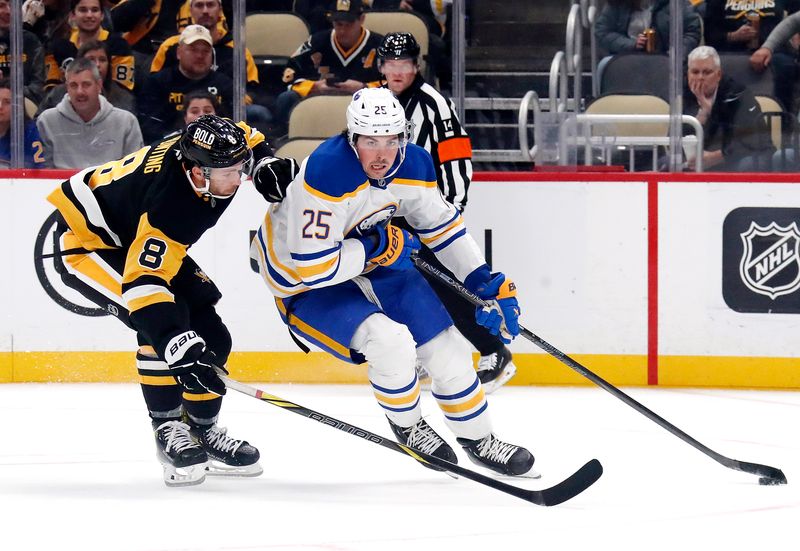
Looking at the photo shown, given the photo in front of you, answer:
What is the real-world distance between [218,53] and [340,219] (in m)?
2.35

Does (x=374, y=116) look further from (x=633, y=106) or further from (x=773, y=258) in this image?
(x=773, y=258)

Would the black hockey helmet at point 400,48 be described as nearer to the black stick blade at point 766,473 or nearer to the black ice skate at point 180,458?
the black ice skate at point 180,458

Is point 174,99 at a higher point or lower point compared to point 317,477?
higher

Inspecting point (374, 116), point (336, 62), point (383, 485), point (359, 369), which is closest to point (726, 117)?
point (336, 62)

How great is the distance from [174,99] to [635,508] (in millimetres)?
3131

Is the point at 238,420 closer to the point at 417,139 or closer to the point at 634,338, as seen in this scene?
the point at 417,139

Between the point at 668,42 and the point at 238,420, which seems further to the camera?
the point at 668,42

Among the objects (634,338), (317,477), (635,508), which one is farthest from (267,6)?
(635,508)

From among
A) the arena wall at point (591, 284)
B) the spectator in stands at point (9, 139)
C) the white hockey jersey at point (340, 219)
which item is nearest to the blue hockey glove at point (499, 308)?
the white hockey jersey at point (340, 219)

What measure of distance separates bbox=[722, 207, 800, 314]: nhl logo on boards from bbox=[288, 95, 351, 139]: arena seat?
5.60 ft

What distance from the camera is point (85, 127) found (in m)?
5.80

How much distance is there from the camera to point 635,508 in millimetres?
3480

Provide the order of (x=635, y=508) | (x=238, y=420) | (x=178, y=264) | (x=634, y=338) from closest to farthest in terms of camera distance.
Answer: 1. (x=635, y=508)
2. (x=178, y=264)
3. (x=238, y=420)
4. (x=634, y=338)

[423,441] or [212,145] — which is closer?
[212,145]
